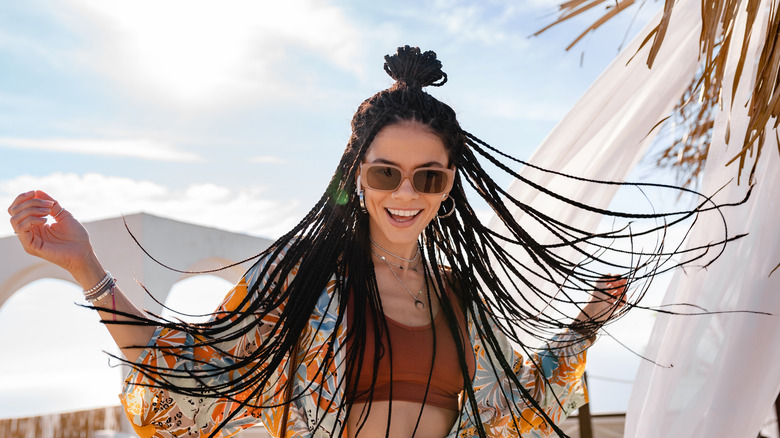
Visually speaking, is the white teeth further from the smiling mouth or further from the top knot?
the top knot

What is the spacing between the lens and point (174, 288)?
821cm

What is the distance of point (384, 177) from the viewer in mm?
1853

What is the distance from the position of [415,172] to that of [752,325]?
1.00 meters

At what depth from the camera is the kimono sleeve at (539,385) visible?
212 centimetres

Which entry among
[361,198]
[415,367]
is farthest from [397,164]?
[415,367]

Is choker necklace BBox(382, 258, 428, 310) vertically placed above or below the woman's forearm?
above

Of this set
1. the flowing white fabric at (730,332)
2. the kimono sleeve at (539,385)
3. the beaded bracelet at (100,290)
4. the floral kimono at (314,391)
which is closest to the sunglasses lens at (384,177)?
the floral kimono at (314,391)

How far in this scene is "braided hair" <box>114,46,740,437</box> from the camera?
5.75ft

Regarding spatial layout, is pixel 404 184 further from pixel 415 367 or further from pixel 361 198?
pixel 415 367

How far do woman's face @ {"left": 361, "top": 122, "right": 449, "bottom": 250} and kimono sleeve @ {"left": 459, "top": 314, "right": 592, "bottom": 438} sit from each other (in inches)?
16.7

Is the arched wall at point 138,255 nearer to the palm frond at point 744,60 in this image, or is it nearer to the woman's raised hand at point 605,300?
the woman's raised hand at point 605,300

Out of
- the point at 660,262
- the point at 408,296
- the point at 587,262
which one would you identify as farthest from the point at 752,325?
the point at 408,296

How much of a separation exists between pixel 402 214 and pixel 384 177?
124 mm

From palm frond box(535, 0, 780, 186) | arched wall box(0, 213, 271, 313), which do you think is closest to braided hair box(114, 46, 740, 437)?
palm frond box(535, 0, 780, 186)
